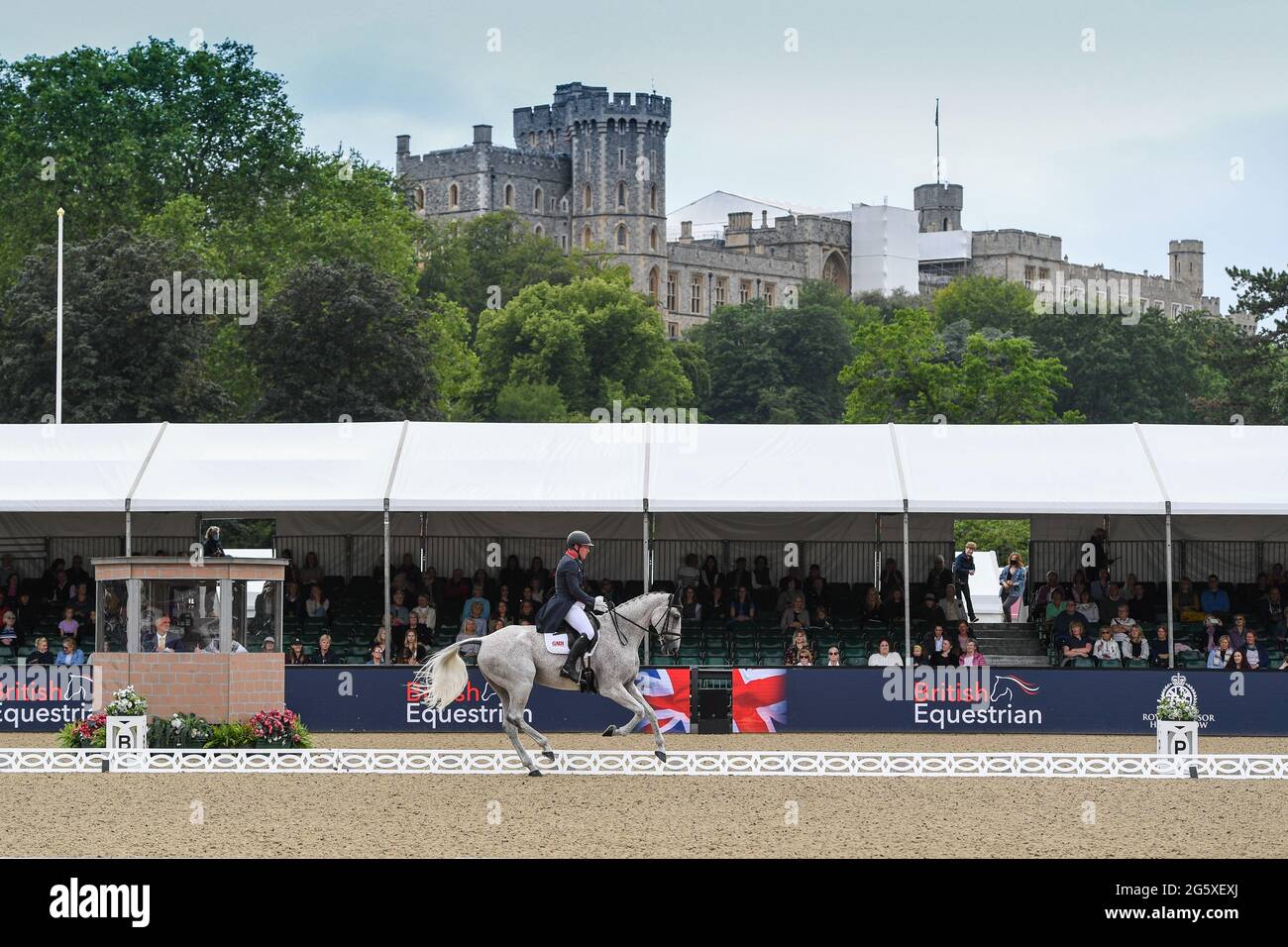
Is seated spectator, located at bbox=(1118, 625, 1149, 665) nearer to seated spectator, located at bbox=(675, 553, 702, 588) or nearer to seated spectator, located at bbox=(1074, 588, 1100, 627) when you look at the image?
seated spectator, located at bbox=(1074, 588, 1100, 627)

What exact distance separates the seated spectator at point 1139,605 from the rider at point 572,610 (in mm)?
12003

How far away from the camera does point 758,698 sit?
25.6 meters

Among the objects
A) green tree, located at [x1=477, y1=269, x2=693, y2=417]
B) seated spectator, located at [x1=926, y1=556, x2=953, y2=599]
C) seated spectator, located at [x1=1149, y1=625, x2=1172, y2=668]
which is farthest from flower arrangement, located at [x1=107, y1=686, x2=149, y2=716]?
green tree, located at [x1=477, y1=269, x2=693, y2=417]

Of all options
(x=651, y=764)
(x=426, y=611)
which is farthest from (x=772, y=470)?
(x=651, y=764)

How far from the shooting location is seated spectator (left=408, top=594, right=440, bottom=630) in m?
27.6

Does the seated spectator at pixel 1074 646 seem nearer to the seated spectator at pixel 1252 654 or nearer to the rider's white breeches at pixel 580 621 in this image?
the seated spectator at pixel 1252 654

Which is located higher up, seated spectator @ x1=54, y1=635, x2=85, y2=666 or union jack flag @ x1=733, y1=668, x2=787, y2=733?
seated spectator @ x1=54, y1=635, x2=85, y2=666

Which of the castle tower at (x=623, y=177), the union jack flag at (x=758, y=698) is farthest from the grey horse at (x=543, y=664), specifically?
the castle tower at (x=623, y=177)

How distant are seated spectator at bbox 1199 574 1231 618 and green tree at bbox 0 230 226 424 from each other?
33672 millimetres

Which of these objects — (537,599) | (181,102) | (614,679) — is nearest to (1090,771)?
(614,679)

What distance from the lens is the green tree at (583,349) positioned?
312 feet

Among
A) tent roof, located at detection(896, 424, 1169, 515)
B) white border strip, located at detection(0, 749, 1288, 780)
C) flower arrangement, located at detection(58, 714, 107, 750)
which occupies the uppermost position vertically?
tent roof, located at detection(896, 424, 1169, 515)

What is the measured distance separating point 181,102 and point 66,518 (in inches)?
1710

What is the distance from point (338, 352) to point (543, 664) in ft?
140
